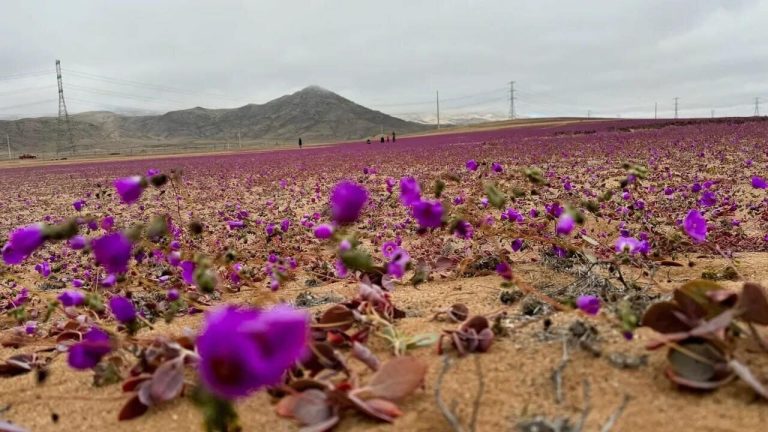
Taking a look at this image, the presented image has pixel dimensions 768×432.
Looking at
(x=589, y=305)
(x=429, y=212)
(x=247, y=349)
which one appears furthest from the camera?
(x=429, y=212)

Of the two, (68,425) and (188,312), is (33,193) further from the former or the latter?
(68,425)

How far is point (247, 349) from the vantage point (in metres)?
0.82

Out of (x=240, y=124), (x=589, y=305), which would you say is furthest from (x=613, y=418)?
(x=240, y=124)

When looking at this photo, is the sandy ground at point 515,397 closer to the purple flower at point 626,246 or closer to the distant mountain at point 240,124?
the purple flower at point 626,246

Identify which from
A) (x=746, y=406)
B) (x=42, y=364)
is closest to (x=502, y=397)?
(x=746, y=406)

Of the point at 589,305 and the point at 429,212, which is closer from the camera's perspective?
the point at 589,305

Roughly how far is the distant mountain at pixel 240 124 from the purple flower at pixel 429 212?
120585 millimetres

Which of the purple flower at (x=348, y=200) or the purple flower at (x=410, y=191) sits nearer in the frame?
the purple flower at (x=348, y=200)

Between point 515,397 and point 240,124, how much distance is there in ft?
514

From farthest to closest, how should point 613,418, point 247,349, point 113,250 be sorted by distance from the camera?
point 113,250
point 613,418
point 247,349

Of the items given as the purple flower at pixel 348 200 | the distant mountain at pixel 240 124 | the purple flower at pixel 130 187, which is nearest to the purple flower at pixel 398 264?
the purple flower at pixel 348 200

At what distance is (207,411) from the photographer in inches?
38.1

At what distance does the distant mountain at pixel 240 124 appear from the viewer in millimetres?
123125

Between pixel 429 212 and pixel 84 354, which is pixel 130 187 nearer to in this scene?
pixel 84 354
